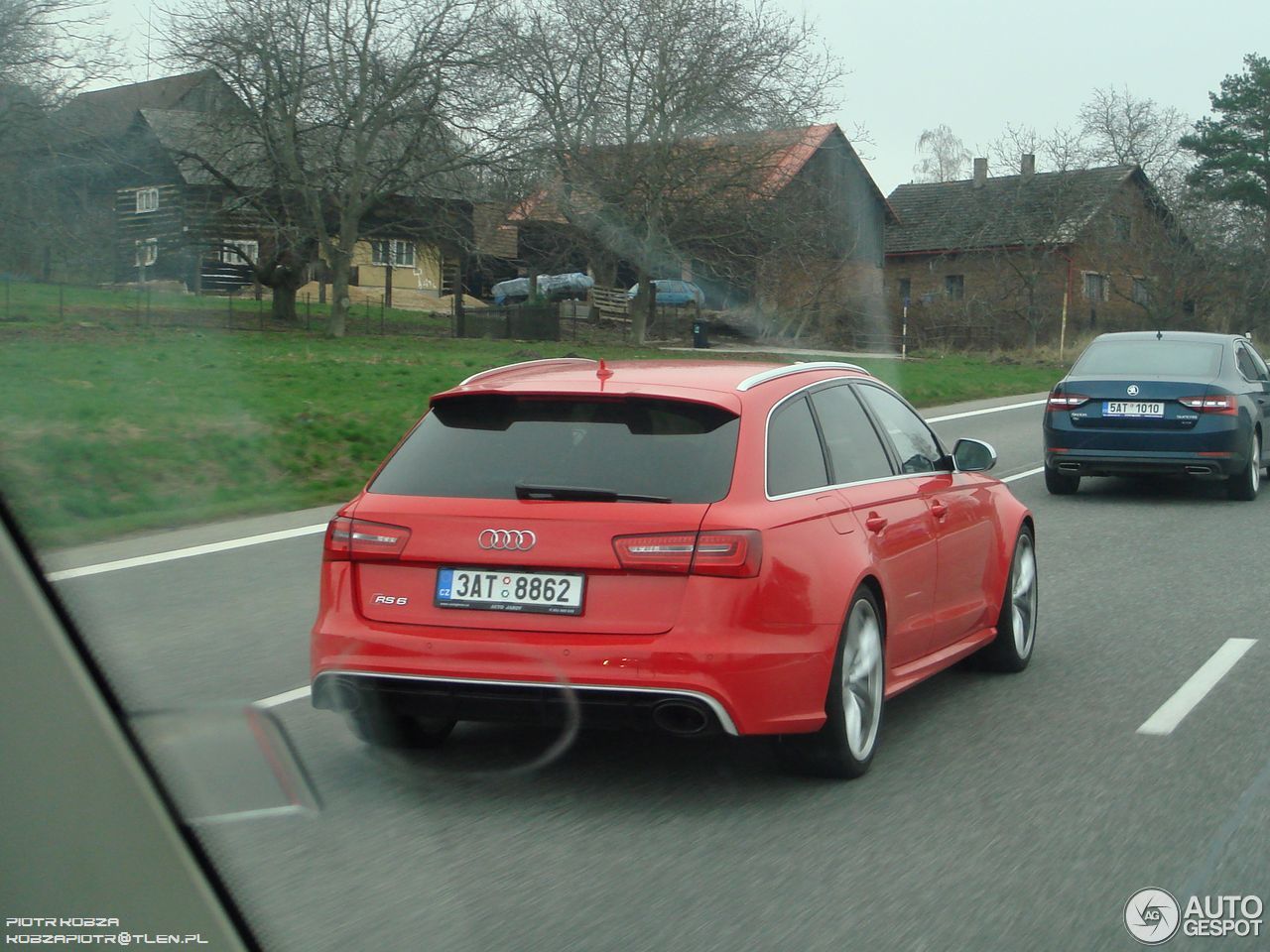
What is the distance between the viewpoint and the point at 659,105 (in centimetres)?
4053

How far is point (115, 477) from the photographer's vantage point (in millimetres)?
13531

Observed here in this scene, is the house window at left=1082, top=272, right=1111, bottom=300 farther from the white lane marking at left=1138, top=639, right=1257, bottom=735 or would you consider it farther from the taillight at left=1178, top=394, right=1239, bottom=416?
the white lane marking at left=1138, top=639, right=1257, bottom=735

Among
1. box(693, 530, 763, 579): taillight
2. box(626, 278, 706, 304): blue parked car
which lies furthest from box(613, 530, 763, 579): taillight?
box(626, 278, 706, 304): blue parked car

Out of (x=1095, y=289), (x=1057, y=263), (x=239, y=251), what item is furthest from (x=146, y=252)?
(x=1095, y=289)

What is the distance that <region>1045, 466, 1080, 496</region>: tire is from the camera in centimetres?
1526

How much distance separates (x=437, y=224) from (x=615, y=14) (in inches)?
276

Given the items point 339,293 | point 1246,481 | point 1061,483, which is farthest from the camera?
point 339,293

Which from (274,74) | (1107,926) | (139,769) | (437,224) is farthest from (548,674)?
(437,224)

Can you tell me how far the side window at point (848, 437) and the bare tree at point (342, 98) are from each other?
2987 centimetres

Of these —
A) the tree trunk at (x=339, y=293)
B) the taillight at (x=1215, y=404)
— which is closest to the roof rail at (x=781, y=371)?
the taillight at (x=1215, y=404)

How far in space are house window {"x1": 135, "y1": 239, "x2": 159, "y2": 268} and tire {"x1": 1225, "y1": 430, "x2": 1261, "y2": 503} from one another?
74.8 ft

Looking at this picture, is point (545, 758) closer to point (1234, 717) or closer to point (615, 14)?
point (1234, 717)

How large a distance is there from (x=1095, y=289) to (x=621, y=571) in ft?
207

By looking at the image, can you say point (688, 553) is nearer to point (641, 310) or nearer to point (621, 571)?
point (621, 571)
